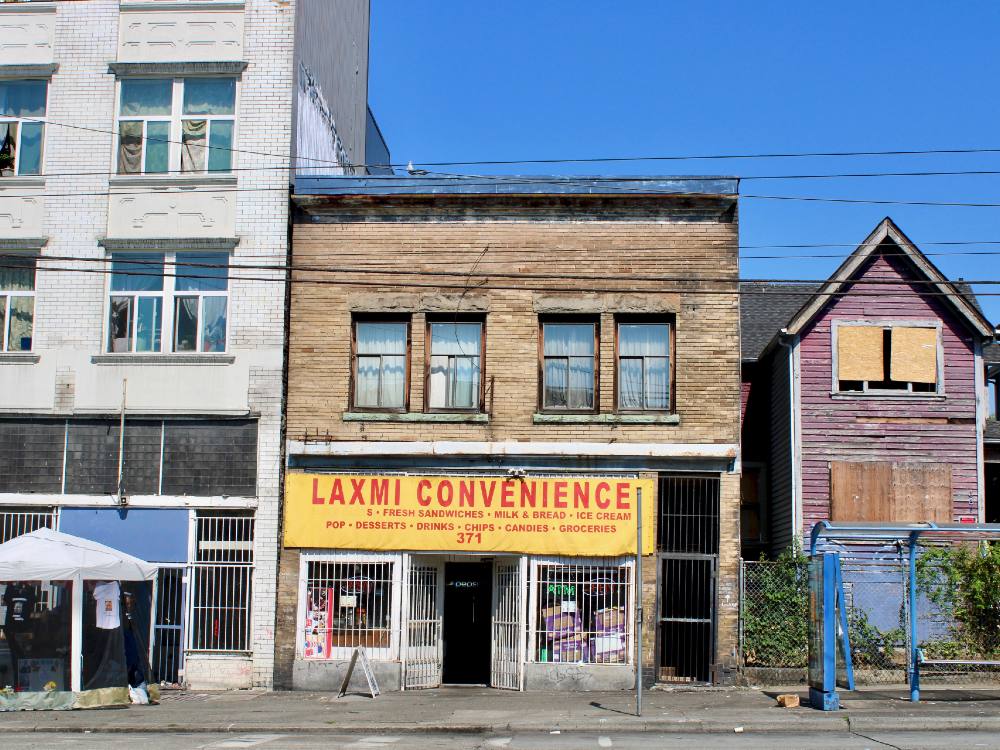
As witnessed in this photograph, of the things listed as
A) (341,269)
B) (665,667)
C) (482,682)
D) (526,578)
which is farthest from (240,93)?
(665,667)

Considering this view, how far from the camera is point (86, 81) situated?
20.3m

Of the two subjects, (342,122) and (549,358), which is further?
(342,122)

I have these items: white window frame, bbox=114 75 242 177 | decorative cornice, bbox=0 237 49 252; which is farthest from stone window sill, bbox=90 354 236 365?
white window frame, bbox=114 75 242 177

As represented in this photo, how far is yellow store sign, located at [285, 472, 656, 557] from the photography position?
1861 centimetres

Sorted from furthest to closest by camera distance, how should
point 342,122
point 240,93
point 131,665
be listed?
1. point 342,122
2. point 240,93
3. point 131,665

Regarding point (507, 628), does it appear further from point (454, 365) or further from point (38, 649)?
point (38, 649)

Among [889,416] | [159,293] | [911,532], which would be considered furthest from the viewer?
[889,416]

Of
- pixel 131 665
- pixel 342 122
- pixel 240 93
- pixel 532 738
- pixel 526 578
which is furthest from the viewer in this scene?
pixel 342 122

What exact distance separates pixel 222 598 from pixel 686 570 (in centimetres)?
750

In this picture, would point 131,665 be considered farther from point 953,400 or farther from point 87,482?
point 953,400

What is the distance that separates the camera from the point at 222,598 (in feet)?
62.1

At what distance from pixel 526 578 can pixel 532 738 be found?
475 centimetres

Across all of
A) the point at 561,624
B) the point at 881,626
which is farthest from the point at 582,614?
the point at 881,626

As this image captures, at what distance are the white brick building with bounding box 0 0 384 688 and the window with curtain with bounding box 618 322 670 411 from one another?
5.67m
